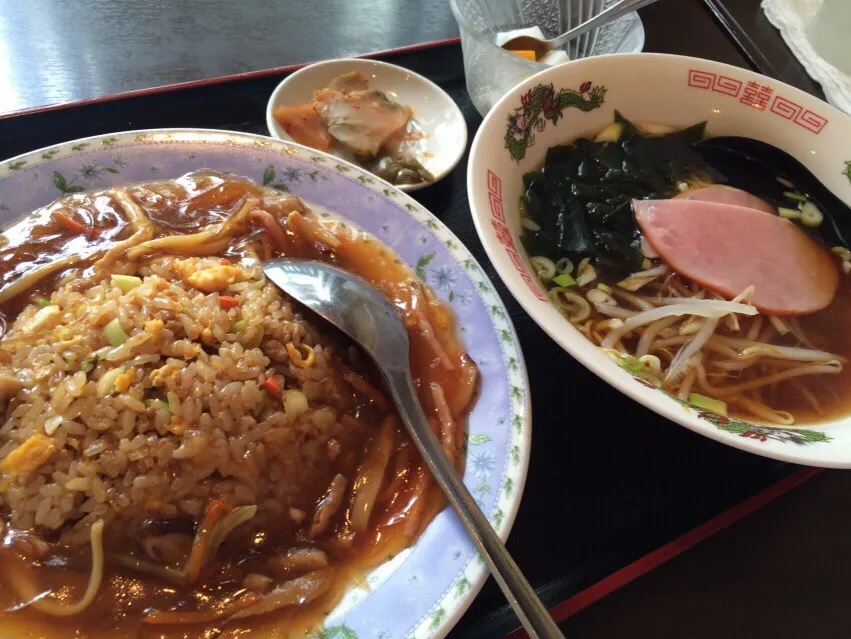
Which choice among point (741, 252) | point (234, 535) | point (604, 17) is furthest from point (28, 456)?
point (604, 17)

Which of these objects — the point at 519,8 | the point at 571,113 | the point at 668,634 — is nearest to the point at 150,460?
the point at 668,634

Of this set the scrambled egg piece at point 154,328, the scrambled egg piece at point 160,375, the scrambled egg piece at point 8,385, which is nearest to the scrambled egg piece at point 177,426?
the scrambled egg piece at point 160,375

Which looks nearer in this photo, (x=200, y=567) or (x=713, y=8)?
(x=200, y=567)

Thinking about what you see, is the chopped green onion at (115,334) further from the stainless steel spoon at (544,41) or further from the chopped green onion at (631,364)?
the stainless steel spoon at (544,41)

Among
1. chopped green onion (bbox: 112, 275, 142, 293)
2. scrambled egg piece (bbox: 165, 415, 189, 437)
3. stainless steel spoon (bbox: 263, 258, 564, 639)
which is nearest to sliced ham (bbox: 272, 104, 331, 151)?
stainless steel spoon (bbox: 263, 258, 564, 639)

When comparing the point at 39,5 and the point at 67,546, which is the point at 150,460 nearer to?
the point at 67,546
